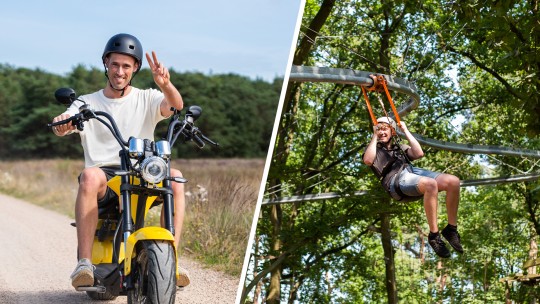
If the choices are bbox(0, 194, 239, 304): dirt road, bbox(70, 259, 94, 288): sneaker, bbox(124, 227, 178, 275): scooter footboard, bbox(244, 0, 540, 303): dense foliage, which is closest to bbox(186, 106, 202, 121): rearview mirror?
bbox(124, 227, 178, 275): scooter footboard

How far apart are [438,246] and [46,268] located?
11.3 ft

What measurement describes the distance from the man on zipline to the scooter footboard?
2074 millimetres

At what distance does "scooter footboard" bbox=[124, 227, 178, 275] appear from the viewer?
4.94 metres

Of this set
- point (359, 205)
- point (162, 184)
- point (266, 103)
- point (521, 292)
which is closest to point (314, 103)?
point (359, 205)

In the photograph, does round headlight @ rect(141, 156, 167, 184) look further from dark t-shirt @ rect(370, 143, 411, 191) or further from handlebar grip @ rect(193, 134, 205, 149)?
dark t-shirt @ rect(370, 143, 411, 191)

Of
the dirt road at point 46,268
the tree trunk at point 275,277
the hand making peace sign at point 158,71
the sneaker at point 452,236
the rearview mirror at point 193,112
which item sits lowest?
the tree trunk at point 275,277

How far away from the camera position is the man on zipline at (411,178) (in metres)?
6.50

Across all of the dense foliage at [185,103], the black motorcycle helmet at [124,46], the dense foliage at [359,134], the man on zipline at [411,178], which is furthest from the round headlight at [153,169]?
the dense foliage at [185,103]

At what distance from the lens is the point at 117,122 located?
5758 millimetres

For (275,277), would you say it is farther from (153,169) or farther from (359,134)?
(153,169)

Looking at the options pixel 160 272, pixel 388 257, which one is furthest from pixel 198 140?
pixel 388 257

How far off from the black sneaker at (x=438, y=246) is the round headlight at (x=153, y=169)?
7.24 ft

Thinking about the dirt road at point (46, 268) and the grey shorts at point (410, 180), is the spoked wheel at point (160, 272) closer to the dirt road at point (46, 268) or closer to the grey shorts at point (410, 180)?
the dirt road at point (46, 268)

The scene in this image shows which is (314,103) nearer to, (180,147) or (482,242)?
(180,147)
